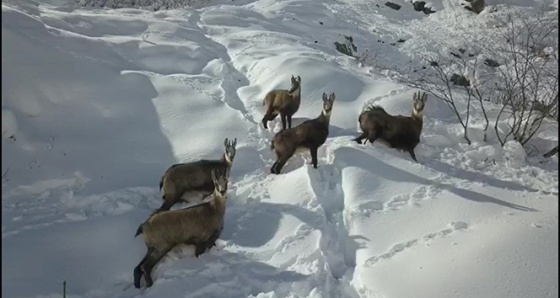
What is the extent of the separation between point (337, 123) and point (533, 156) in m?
3.98

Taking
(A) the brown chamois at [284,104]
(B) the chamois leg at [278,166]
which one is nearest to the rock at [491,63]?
(A) the brown chamois at [284,104]

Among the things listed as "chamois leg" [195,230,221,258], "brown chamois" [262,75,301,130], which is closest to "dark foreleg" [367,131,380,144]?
"brown chamois" [262,75,301,130]

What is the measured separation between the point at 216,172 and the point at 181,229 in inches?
46.8

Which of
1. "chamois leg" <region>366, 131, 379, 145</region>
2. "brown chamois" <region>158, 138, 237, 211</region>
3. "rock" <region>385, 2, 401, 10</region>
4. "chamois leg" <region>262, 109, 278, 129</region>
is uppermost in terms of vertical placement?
"chamois leg" <region>366, 131, 379, 145</region>

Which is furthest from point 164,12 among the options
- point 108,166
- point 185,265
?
point 185,265

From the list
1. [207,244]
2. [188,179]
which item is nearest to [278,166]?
[188,179]

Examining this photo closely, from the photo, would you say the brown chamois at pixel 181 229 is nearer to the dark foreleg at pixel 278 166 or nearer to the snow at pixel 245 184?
the snow at pixel 245 184

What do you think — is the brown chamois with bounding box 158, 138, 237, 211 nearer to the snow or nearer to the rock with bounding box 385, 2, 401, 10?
the snow

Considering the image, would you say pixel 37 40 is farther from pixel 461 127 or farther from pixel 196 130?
pixel 461 127

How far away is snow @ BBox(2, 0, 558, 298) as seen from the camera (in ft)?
15.8

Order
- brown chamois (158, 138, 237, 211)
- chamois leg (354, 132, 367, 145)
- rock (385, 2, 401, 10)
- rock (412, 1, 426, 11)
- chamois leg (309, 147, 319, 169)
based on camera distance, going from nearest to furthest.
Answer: brown chamois (158, 138, 237, 211) < chamois leg (309, 147, 319, 169) < chamois leg (354, 132, 367, 145) < rock (385, 2, 401, 10) < rock (412, 1, 426, 11)

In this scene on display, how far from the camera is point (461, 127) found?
27.8ft

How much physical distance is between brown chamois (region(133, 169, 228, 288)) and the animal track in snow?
65.5 inches

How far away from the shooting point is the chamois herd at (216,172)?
5074mm
